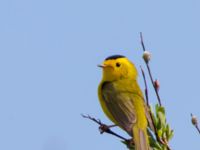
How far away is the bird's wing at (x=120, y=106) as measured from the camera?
5.09 m

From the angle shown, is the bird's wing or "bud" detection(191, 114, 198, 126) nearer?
"bud" detection(191, 114, 198, 126)

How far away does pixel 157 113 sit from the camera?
3.16 meters

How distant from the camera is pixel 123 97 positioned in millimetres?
5605

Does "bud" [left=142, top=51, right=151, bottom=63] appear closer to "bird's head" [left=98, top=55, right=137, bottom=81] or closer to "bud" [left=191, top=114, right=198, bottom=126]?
"bud" [left=191, top=114, right=198, bottom=126]

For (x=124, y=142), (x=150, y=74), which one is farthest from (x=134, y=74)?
(x=150, y=74)

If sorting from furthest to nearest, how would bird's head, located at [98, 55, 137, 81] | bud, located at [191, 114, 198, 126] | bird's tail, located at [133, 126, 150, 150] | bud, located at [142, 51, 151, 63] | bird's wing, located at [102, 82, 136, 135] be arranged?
bird's head, located at [98, 55, 137, 81] → bird's wing, located at [102, 82, 136, 135] → bird's tail, located at [133, 126, 150, 150] → bud, located at [142, 51, 151, 63] → bud, located at [191, 114, 198, 126]

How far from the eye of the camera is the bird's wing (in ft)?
16.7

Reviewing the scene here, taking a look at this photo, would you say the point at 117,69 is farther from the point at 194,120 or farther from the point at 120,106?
the point at 194,120

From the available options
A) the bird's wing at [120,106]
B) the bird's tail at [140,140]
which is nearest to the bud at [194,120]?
the bird's tail at [140,140]

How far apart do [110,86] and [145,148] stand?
2345mm

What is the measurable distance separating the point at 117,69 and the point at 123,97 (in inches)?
36.6

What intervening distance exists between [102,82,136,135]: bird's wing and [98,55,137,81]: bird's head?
1.18 ft

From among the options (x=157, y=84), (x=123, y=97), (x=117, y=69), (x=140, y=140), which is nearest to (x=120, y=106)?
(x=123, y=97)

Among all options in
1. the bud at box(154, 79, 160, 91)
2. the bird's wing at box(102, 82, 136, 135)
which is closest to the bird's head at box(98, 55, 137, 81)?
the bird's wing at box(102, 82, 136, 135)
